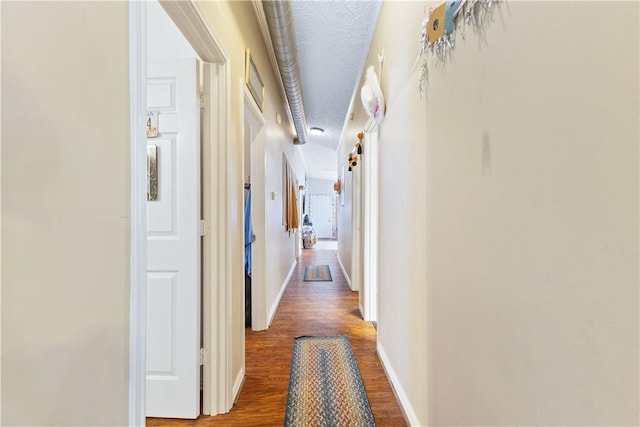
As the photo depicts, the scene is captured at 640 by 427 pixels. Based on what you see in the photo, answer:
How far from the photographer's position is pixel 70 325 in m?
0.67

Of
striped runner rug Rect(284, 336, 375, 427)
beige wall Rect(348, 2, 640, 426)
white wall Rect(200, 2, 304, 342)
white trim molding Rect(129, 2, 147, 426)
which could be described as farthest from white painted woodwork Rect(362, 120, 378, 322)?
white trim molding Rect(129, 2, 147, 426)

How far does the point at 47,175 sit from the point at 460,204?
45.6 inches

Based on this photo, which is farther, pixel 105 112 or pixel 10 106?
pixel 105 112

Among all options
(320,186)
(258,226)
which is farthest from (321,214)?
(258,226)

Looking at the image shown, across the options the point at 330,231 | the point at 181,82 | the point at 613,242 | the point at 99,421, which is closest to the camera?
the point at 613,242

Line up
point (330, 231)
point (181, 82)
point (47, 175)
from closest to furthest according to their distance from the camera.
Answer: point (47, 175) → point (181, 82) → point (330, 231)

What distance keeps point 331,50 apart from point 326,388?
2932 millimetres

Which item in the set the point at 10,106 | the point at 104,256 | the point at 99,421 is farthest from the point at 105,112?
the point at 99,421

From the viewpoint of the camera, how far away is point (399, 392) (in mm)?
1743

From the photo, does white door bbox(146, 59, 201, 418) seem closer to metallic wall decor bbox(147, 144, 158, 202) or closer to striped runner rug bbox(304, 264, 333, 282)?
metallic wall decor bbox(147, 144, 158, 202)

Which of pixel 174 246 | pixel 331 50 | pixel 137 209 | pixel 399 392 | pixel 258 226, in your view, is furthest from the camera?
pixel 331 50

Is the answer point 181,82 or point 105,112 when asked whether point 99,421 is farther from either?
point 181,82

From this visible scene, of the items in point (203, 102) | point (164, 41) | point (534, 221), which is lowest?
point (534, 221)

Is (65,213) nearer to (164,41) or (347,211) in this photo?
(164,41)
